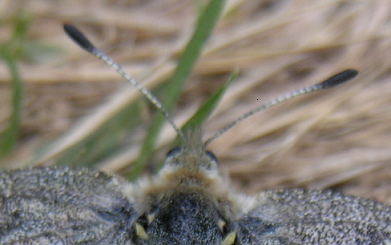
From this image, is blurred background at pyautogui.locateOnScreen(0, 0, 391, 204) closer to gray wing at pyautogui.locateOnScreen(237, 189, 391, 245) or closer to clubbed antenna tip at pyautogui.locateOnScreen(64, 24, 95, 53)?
gray wing at pyautogui.locateOnScreen(237, 189, 391, 245)

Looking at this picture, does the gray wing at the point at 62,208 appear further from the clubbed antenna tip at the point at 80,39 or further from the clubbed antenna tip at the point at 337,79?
the clubbed antenna tip at the point at 337,79

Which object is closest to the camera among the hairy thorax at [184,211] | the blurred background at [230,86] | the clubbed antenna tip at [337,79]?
the hairy thorax at [184,211]

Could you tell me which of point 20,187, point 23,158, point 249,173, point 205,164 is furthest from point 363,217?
point 23,158

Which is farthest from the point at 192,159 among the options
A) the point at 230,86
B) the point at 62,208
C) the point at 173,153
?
the point at 230,86

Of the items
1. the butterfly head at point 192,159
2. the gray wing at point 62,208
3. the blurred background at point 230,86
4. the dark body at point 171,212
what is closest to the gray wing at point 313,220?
the dark body at point 171,212

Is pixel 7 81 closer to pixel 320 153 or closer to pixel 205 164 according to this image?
pixel 205 164

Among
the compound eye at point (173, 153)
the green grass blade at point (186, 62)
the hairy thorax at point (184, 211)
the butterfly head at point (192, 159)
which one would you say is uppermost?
the green grass blade at point (186, 62)

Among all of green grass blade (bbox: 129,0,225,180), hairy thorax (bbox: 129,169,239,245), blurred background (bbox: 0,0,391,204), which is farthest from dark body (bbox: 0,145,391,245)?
blurred background (bbox: 0,0,391,204)

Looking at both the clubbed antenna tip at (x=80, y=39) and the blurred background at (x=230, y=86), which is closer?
the clubbed antenna tip at (x=80, y=39)
